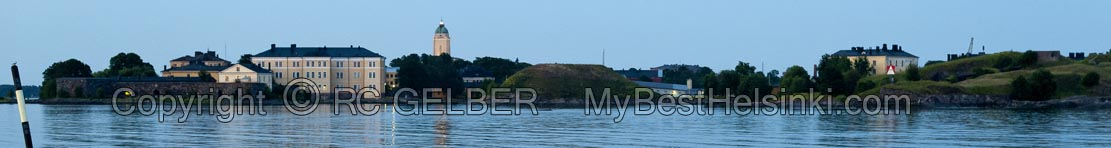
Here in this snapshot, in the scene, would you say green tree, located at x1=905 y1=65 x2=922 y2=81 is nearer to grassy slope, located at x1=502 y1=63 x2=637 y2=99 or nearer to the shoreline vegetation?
the shoreline vegetation

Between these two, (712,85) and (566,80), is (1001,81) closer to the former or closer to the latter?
(712,85)

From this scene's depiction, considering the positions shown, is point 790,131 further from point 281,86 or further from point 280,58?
point 280,58

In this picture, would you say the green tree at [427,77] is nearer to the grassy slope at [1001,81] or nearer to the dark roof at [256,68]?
the dark roof at [256,68]

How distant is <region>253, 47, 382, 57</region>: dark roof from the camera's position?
13888 cm

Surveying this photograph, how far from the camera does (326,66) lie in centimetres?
13862

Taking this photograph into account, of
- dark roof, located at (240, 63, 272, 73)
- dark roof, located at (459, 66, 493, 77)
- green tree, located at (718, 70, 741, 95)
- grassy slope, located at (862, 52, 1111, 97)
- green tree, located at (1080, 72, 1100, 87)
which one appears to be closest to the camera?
grassy slope, located at (862, 52, 1111, 97)

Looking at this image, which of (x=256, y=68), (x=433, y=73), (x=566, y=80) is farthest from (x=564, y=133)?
(x=566, y=80)

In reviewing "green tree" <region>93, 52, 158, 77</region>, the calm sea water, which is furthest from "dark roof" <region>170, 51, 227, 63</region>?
the calm sea water

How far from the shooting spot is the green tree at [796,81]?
109688mm

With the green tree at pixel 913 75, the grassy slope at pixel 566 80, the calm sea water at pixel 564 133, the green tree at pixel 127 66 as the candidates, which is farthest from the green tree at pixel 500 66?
the calm sea water at pixel 564 133

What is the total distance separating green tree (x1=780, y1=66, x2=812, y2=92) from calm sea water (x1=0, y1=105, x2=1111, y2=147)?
53.5 metres

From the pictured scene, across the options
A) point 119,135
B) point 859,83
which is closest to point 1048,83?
point 859,83

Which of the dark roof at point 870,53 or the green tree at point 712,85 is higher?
the dark roof at point 870,53

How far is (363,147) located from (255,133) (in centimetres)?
765
